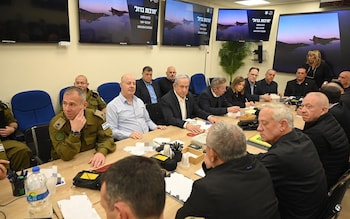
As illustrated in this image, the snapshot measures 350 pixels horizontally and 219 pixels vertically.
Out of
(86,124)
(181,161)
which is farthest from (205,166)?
(86,124)

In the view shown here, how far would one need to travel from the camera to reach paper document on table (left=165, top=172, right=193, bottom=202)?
5.04ft

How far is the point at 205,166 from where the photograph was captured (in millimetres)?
1527

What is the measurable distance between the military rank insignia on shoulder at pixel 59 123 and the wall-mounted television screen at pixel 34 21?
2.13 meters

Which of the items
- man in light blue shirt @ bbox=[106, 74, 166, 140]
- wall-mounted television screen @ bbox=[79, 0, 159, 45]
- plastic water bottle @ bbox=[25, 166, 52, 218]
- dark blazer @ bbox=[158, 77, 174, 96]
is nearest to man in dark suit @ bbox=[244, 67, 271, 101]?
dark blazer @ bbox=[158, 77, 174, 96]

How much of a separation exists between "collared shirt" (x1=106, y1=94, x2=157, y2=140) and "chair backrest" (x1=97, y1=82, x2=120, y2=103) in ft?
5.08

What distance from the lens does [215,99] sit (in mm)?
3697

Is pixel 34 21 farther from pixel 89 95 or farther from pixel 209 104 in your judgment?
pixel 209 104

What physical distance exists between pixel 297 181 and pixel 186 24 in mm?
4873

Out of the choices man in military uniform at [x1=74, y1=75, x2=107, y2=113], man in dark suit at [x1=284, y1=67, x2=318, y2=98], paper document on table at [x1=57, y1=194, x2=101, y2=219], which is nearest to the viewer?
paper document on table at [x1=57, y1=194, x2=101, y2=219]

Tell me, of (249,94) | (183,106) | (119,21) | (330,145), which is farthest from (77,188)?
(249,94)

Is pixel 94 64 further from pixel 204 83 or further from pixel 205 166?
pixel 205 166

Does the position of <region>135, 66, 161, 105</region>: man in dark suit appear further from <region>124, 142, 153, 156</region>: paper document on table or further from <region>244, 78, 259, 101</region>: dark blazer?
<region>124, 142, 153, 156</region>: paper document on table

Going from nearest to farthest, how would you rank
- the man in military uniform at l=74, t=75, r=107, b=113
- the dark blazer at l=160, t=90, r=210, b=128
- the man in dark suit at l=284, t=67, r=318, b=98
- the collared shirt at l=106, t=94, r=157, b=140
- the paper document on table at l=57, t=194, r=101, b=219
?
the paper document on table at l=57, t=194, r=101, b=219 → the collared shirt at l=106, t=94, r=157, b=140 → the dark blazer at l=160, t=90, r=210, b=128 → the man in military uniform at l=74, t=75, r=107, b=113 → the man in dark suit at l=284, t=67, r=318, b=98

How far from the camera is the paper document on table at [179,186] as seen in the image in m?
1.54
